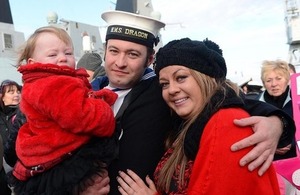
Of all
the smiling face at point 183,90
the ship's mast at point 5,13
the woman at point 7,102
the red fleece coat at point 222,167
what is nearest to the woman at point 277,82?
the smiling face at point 183,90

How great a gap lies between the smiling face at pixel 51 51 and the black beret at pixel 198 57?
57cm

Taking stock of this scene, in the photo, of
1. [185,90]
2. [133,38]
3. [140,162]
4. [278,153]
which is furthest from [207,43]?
[278,153]

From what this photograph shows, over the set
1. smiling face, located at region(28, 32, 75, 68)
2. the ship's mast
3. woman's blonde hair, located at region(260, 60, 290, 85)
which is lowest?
woman's blonde hair, located at region(260, 60, 290, 85)

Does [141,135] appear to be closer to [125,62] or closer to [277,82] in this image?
[125,62]

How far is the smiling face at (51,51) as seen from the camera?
202 cm

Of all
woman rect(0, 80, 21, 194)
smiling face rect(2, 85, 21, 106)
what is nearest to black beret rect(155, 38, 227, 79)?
woman rect(0, 80, 21, 194)

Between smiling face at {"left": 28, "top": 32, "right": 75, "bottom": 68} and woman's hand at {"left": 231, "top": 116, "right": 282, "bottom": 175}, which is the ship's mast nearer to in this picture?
smiling face at {"left": 28, "top": 32, "right": 75, "bottom": 68}

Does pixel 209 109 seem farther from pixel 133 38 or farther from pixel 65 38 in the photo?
pixel 65 38

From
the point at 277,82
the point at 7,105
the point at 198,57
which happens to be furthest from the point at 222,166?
the point at 7,105

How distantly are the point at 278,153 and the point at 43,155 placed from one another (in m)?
2.33

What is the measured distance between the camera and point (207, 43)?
190cm

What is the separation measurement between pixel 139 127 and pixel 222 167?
0.65m

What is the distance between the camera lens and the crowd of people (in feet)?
5.27

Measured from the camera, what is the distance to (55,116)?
1699mm
